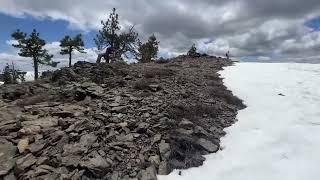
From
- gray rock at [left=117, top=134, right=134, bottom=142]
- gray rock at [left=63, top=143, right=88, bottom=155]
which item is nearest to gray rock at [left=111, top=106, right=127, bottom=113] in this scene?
gray rock at [left=117, top=134, right=134, bottom=142]

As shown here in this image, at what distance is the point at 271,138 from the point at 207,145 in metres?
2.41

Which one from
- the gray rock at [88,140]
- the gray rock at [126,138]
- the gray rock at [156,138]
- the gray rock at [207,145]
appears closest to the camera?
the gray rock at [88,140]

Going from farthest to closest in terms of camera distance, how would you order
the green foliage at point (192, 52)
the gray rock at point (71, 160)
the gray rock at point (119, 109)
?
the green foliage at point (192, 52), the gray rock at point (119, 109), the gray rock at point (71, 160)

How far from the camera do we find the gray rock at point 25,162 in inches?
364

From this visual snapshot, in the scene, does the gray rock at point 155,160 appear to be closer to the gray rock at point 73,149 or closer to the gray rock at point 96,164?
the gray rock at point 96,164

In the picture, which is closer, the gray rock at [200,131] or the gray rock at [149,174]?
the gray rock at [149,174]

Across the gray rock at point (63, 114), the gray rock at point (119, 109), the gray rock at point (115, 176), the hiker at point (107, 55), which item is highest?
the hiker at point (107, 55)

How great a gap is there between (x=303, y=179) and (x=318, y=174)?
0.48 metres

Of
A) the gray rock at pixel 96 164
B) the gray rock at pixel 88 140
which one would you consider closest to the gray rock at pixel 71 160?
the gray rock at pixel 96 164

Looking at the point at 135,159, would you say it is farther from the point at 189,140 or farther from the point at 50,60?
the point at 50,60

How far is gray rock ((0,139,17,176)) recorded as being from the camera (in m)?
9.40

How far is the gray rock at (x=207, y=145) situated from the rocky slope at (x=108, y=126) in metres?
0.03

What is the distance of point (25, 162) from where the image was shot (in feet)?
31.1

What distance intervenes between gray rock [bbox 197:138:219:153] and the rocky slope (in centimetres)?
3
